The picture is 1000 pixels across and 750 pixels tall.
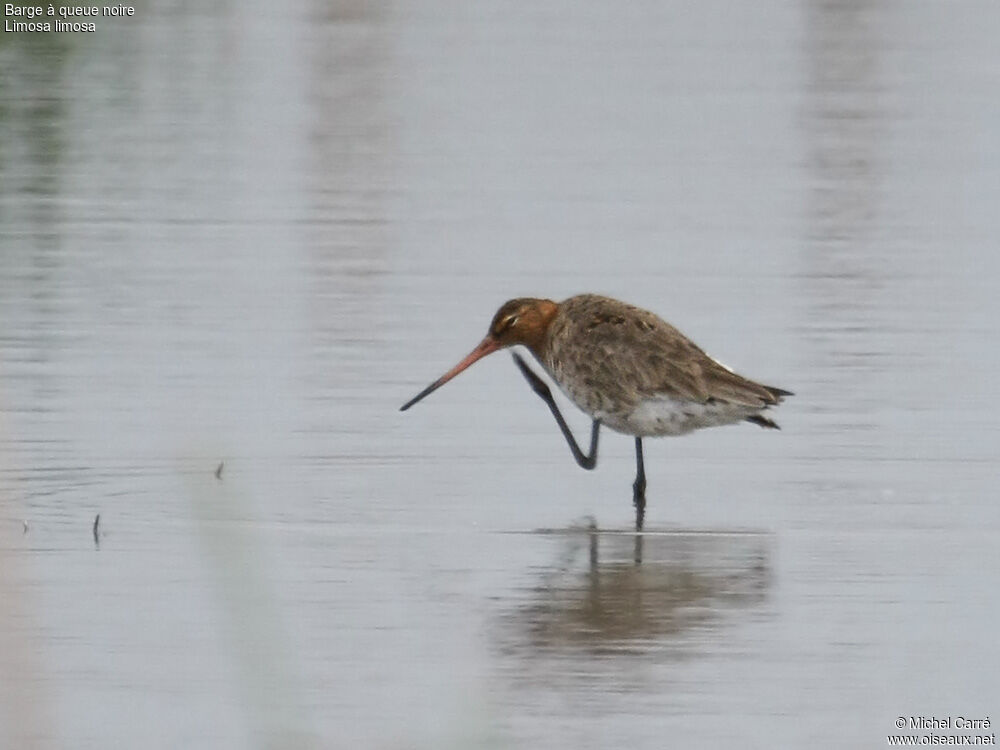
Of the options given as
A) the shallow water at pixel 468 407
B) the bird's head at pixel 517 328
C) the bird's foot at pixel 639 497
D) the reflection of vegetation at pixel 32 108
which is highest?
the reflection of vegetation at pixel 32 108

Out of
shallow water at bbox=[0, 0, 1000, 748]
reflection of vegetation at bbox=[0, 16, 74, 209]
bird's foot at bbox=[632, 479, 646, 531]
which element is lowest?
bird's foot at bbox=[632, 479, 646, 531]

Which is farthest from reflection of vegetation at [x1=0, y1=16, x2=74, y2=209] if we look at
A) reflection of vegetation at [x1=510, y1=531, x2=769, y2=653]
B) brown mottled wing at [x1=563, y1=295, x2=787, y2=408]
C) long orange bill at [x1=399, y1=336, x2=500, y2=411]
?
reflection of vegetation at [x1=510, y1=531, x2=769, y2=653]

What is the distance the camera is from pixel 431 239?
12.9 m

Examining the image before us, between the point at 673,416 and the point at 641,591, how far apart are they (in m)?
1.28

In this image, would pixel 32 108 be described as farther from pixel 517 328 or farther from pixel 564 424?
pixel 564 424

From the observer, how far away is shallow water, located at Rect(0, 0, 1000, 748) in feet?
21.7

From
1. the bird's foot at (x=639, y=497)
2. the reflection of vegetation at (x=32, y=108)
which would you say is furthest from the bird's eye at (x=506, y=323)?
the reflection of vegetation at (x=32, y=108)

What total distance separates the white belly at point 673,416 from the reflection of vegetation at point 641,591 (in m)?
0.53

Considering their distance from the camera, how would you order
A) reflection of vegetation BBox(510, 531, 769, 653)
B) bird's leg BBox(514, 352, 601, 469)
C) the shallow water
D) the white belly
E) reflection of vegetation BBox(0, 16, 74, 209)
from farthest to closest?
reflection of vegetation BBox(0, 16, 74, 209)
bird's leg BBox(514, 352, 601, 469)
the white belly
reflection of vegetation BBox(510, 531, 769, 653)
the shallow water

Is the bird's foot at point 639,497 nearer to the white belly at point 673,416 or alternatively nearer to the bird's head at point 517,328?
the white belly at point 673,416

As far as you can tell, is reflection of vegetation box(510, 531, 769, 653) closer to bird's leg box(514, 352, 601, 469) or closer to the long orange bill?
bird's leg box(514, 352, 601, 469)

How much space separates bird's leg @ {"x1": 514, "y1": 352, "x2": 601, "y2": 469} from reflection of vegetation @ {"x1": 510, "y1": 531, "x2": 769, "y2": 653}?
834 millimetres

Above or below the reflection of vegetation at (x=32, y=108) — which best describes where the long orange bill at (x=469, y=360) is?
below

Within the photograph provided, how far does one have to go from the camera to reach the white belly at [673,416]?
8562 millimetres
